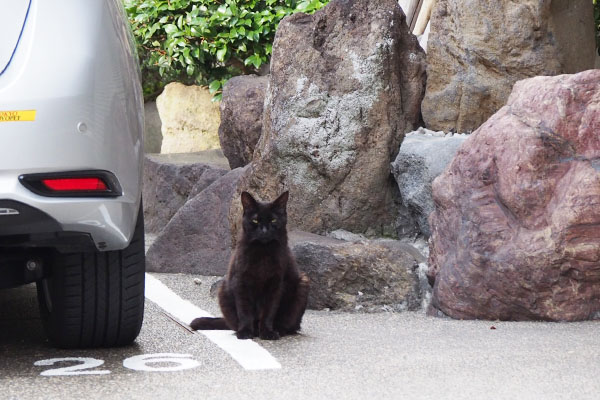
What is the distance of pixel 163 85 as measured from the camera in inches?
519

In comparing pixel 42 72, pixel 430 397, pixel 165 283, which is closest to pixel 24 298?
pixel 165 283

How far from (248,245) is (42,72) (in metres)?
2.23

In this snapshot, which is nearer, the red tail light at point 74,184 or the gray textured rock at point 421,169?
the red tail light at point 74,184

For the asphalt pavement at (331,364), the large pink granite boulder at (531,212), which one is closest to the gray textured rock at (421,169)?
the large pink granite boulder at (531,212)

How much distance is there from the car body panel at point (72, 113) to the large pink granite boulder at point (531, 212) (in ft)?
8.48

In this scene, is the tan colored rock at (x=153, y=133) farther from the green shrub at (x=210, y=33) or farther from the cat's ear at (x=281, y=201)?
the cat's ear at (x=281, y=201)

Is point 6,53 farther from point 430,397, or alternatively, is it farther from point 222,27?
point 222,27

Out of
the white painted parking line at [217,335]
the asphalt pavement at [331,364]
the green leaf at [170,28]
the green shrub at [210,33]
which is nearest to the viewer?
the asphalt pavement at [331,364]

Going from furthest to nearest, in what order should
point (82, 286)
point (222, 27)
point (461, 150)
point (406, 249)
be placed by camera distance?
point (222, 27) < point (406, 249) < point (461, 150) < point (82, 286)

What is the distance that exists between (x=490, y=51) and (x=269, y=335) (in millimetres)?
3229

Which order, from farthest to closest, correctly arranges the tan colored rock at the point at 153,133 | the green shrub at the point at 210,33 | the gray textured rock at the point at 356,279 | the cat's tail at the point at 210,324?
the tan colored rock at the point at 153,133 → the green shrub at the point at 210,33 → the gray textured rock at the point at 356,279 → the cat's tail at the point at 210,324

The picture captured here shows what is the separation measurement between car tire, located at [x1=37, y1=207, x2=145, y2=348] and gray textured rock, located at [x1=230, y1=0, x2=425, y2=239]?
285cm

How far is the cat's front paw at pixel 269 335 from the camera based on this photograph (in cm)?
559

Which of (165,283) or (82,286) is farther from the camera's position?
(165,283)
